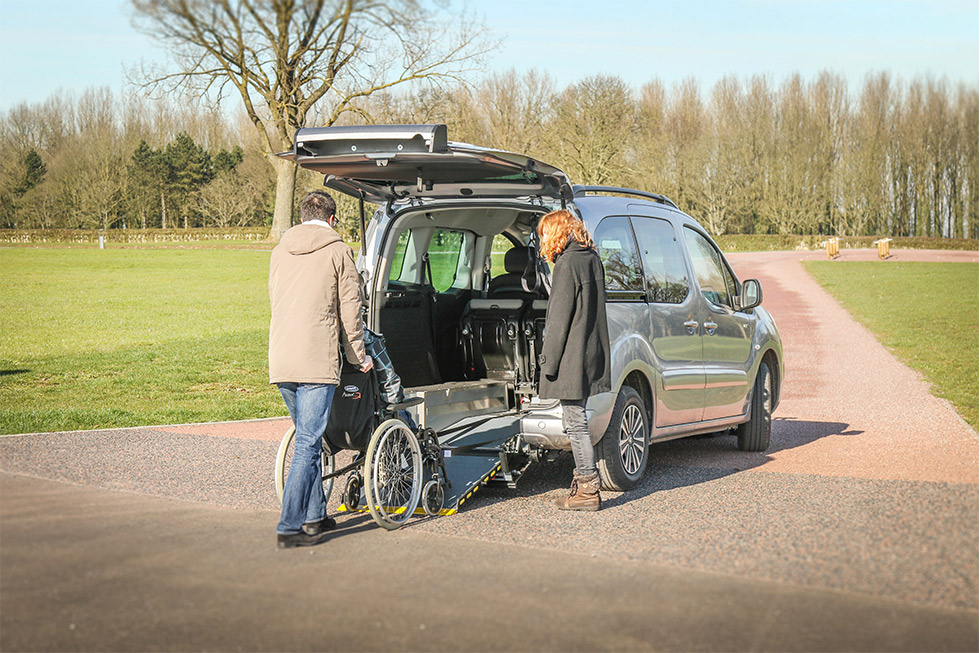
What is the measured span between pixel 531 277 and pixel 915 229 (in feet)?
240

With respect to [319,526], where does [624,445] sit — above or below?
above

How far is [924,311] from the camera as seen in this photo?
26.6m

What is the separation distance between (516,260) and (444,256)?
A: 2.52ft

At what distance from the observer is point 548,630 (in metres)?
4.57

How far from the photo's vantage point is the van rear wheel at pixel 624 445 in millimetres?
7316

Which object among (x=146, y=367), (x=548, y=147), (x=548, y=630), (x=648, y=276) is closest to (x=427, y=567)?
(x=548, y=630)

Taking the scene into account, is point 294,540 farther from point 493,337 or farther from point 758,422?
point 758,422

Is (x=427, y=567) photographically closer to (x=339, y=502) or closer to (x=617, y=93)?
(x=339, y=502)

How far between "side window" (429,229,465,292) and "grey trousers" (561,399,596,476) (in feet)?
7.37

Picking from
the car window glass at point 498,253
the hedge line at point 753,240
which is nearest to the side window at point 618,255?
the car window glass at point 498,253

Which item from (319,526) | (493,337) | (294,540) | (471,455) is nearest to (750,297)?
(493,337)

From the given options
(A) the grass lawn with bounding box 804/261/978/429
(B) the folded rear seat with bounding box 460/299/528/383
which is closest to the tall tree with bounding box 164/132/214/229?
(A) the grass lawn with bounding box 804/261/978/429

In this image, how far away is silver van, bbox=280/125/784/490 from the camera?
716 cm

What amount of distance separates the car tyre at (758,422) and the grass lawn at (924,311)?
284 cm
